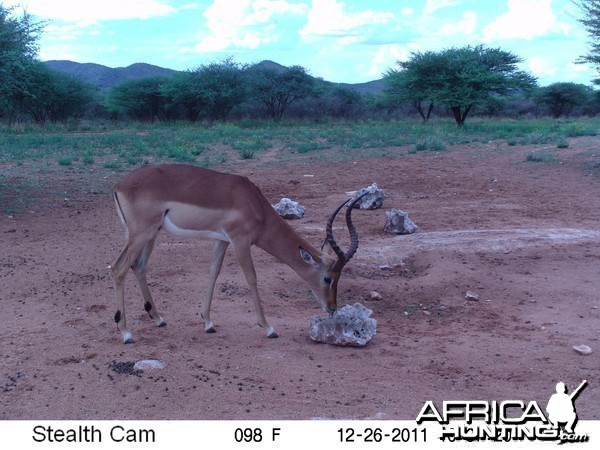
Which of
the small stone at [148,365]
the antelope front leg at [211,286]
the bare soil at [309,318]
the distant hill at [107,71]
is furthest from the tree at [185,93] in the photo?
the distant hill at [107,71]

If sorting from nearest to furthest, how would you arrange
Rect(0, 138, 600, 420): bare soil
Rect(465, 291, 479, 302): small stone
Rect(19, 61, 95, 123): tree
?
Rect(0, 138, 600, 420): bare soil
Rect(465, 291, 479, 302): small stone
Rect(19, 61, 95, 123): tree

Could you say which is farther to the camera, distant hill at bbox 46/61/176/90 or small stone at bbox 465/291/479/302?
distant hill at bbox 46/61/176/90

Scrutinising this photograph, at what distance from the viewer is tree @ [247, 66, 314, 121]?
52.4 meters

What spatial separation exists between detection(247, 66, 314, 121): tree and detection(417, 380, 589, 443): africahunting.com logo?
4827 centimetres

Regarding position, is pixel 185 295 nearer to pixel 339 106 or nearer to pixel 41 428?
pixel 41 428

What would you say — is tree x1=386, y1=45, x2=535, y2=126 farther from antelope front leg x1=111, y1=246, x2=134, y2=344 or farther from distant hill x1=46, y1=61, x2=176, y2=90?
distant hill x1=46, y1=61, x2=176, y2=90

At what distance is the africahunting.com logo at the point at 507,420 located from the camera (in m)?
3.95

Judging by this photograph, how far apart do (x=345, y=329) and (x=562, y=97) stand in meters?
57.2

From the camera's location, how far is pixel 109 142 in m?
26.1

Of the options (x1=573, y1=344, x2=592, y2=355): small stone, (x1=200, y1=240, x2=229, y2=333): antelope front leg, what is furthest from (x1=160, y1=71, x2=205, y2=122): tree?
(x1=573, y1=344, x2=592, y2=355): small stone

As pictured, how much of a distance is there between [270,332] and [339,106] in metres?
52.4

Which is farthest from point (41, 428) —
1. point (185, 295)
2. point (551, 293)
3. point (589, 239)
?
point (589, 239)

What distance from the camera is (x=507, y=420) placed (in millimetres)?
4156

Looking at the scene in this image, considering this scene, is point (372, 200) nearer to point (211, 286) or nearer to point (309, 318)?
point (309, 318)
